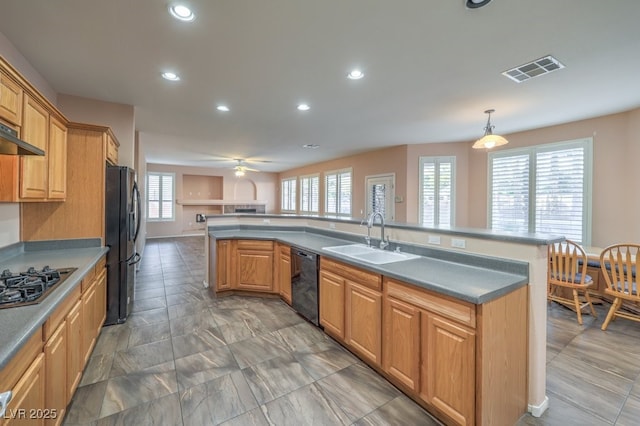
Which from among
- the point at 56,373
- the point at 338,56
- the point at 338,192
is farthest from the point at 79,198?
the point at 338,192

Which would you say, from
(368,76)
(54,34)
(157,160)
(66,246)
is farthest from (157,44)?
(157,160)

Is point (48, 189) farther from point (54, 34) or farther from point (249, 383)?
point (249, 383)

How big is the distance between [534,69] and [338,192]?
577 cm

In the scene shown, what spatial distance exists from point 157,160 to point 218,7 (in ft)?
27.0

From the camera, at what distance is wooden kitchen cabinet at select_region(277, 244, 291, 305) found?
3.46 meters

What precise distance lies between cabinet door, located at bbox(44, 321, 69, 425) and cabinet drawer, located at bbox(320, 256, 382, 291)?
6.50ft

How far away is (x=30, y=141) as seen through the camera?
6.52 feet

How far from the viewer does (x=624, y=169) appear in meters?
3.81

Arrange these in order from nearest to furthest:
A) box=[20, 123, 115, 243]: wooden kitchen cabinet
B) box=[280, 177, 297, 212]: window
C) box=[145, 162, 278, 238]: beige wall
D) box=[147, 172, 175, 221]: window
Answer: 1. box=[20, 123, 115, 243]: wooden kitchen cabinet
2. box=[147, 172, 175, 221]: window
3. box=[145, 162, 278, 238]: beige wall
4. box=[280, 177, 297, 212]: window

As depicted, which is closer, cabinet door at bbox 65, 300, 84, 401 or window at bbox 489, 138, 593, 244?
cabinet door at bbox 65, 300, 84, 401

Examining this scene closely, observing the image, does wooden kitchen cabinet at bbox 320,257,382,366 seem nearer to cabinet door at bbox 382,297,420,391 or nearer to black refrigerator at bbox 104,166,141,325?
cabinet door at bbox 382,297,420,391

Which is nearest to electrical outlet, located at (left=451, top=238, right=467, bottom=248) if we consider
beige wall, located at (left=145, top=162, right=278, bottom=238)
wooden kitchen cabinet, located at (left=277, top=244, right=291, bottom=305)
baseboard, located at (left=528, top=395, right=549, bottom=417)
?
baseboard, located at (left=528, top=395, right=549, bottom=417)

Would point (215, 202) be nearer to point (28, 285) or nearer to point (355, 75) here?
point (355, 75)

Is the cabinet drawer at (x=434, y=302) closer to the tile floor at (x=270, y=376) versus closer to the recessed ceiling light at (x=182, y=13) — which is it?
the tile floor at (x=270, y=376)
